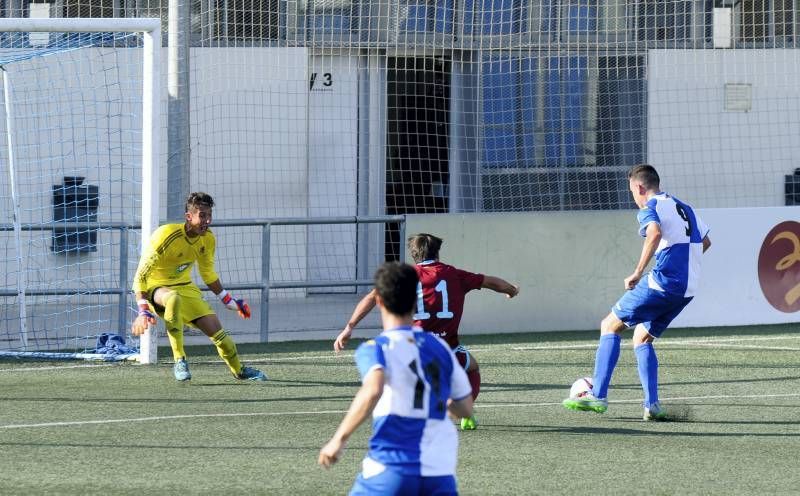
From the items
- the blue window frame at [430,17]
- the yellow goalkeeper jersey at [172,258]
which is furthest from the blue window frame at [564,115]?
the yellow goalkeeper jersey at [172,258]

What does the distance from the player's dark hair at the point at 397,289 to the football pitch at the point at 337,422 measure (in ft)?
7.54

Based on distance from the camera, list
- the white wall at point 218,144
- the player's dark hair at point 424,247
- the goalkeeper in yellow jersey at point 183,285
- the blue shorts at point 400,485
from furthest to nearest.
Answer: the white wall at point 218,144
the goalkeeper in yellow jersey at point 183,285
the player's dark hair at point 424,247
the blue shorts at point 400,485

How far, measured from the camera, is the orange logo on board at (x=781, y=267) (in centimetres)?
1430

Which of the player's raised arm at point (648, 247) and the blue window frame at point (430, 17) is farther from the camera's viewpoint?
the blue window frame at point (430, 17)

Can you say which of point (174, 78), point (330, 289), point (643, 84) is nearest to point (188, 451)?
point (174, 78)

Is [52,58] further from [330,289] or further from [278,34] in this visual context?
[330,289]

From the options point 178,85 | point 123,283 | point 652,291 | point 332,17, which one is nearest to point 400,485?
point 652,291

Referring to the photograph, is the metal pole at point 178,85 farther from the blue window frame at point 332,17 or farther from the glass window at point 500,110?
the glass window at point 500,110

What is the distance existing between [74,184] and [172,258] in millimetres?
5267

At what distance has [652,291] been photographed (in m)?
9.31

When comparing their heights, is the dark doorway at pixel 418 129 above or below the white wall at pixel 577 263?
above

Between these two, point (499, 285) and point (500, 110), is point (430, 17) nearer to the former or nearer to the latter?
point (500, 110)

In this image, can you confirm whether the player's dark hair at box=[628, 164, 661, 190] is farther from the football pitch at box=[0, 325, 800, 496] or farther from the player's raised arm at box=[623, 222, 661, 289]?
the football pitch at box=[0, 325, 800, 496]

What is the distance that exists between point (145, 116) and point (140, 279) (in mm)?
1723
